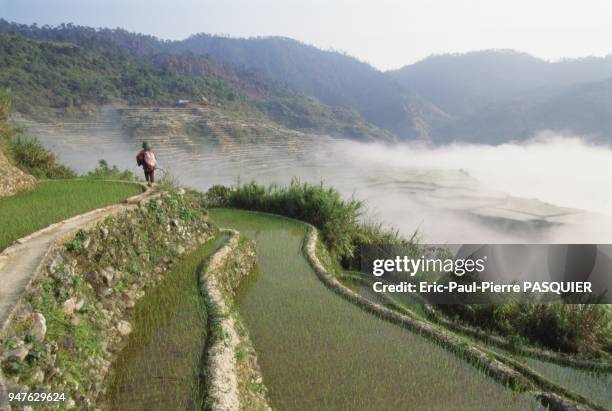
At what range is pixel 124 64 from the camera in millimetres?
89000

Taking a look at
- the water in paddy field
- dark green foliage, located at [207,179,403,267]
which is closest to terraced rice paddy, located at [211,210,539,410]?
dark green foliage, located at [207,179,403,267]

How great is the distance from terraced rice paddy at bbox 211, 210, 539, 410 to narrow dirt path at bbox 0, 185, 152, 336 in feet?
10.8

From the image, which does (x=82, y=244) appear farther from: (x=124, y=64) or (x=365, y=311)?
(x=124, y=64)

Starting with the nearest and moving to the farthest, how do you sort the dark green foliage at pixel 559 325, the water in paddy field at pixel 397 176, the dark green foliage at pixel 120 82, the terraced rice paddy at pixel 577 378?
the terraced rice paddy at pixel 577 378
the dark green foliage at pixel 559 325
the water in paddy field at pixel 397 176
the dark green foliage at pixel 120 82

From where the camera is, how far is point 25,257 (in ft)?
19.6

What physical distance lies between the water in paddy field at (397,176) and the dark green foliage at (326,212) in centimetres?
769

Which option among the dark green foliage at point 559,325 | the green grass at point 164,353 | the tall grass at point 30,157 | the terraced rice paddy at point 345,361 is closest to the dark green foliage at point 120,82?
the tall grass at point 30,157

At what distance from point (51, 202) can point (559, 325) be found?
1194 centimetres

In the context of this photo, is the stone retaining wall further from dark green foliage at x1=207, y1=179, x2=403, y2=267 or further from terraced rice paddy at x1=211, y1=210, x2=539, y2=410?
dark green foliage at x1=207, y1=179, x2=403, y2=267

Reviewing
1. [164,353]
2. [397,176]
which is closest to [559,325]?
[164,353]

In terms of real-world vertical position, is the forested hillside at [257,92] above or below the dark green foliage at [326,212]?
above

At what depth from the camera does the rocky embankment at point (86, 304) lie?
171 inches

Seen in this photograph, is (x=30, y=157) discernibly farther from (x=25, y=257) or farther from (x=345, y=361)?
(x=345, y=361)

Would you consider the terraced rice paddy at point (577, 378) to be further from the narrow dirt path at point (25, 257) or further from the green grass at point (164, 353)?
the narrow dirt path at point (25, 257)
